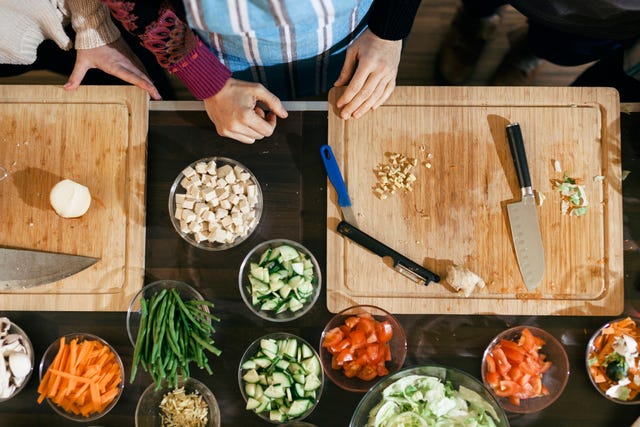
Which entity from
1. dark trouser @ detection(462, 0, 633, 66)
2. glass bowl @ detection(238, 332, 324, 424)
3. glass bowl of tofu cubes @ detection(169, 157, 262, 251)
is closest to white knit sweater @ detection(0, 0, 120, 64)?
glass bowl of tofu cubes @ detection(169, 157, 262, 251)

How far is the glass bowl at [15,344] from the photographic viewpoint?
161 cm

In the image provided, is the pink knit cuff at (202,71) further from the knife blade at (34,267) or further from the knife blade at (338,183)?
the knife blade at (34,267)

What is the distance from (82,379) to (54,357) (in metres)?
0.14

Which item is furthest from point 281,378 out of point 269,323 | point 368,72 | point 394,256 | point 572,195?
point 572,195

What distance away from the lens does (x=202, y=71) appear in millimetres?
1488

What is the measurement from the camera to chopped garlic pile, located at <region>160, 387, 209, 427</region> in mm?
1607

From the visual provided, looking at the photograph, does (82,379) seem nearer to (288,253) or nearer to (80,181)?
(80,181)

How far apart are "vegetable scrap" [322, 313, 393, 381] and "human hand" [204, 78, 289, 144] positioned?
0.65 meters

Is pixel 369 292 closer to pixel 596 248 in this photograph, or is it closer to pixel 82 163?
pixel 596 248

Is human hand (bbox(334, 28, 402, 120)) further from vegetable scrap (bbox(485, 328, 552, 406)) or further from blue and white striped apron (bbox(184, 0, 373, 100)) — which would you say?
vegetable scrap (bbox(485, 328, 552, 406))

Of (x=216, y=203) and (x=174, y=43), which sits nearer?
(x=174, y=43)

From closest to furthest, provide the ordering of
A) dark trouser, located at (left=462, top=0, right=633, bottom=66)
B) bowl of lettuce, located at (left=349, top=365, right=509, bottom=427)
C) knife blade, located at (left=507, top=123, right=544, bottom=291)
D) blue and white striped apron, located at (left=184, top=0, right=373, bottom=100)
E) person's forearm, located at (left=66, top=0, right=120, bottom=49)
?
1. blue and white striped apron, located at (left=184, top=0, right=373, bottom=100)
2. bowl of lettuce, located at (left=349, top=365, right=509, bottom=427)
3. person's forearm, located at (left=66, top=0, right=120, bottom=49)
4. knife blade, located at (left=507, top=123, right=544, bottom=291)
5. dark trouser, located at (left=462, top=0, right=633, bottom=66)

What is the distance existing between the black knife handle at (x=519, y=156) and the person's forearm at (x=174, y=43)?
0.88 m

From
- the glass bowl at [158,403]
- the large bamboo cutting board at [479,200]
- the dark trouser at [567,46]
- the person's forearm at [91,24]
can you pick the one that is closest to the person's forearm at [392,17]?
the large bamboo cutting board at [479,200]
